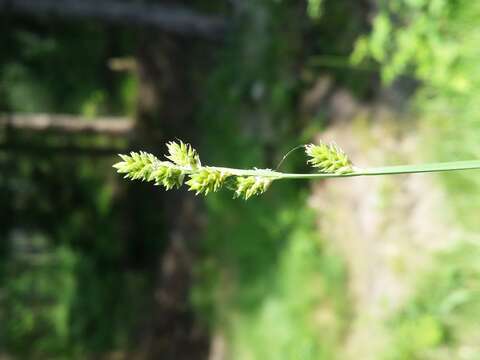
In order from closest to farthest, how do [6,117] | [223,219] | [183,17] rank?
[183,17] → [223,219] → [6,117]

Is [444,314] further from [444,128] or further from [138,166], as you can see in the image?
[138,166]

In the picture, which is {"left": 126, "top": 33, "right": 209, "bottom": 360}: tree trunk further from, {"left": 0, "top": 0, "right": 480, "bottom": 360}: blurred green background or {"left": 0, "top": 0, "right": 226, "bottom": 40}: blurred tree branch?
{"left": 0, "top": 0, "right": 226, "bottom": 40}: blurred tree branch

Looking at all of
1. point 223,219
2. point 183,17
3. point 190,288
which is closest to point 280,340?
point 223,219

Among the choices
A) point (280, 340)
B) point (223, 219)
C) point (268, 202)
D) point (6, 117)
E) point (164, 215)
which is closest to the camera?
point (280, 340)

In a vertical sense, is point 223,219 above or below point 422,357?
above

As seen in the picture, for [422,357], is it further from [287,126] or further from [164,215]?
[164,215]

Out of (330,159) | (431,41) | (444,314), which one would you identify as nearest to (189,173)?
(330,159)
